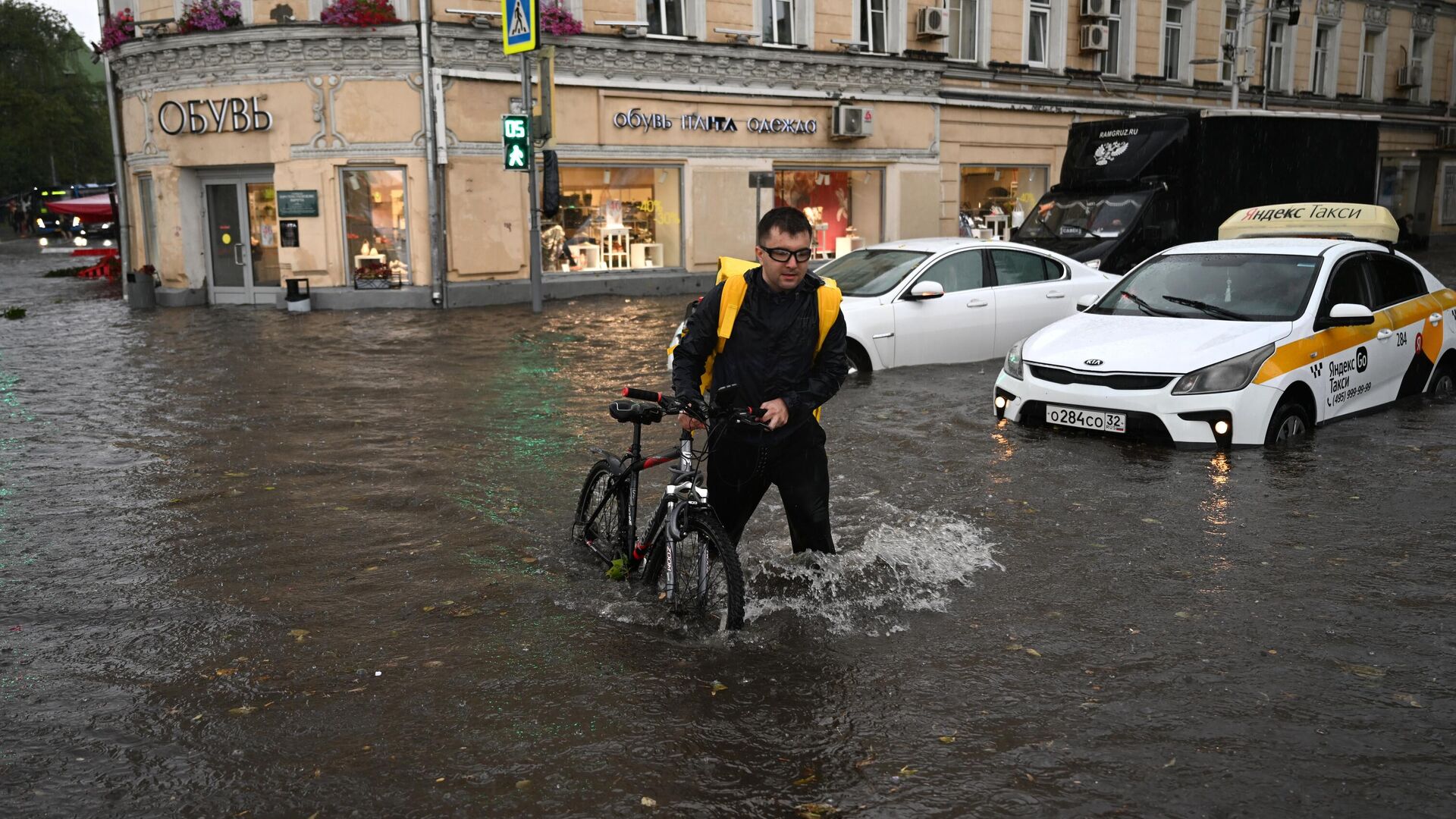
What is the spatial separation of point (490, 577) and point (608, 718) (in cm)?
188

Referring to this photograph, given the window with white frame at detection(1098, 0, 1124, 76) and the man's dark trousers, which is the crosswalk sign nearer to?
the man's dark trousers

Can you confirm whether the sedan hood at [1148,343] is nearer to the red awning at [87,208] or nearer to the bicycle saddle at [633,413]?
the bicycle saddle at [633,413]

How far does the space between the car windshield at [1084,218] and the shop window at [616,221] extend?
8.05 meters

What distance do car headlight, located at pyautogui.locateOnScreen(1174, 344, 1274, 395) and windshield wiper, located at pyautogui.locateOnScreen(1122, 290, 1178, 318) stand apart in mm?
942

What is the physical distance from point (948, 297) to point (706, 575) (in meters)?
8.16

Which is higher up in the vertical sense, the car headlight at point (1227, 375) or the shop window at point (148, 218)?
the shop window at point (148, 218)

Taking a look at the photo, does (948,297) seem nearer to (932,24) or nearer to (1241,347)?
(1241,347)

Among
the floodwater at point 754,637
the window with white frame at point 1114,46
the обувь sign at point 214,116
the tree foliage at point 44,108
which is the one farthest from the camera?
the tree foliage at point 44,108

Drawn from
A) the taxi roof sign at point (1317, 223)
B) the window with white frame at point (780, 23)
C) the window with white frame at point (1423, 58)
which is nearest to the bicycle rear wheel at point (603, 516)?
the taxi roof sign at point (1317, 223)

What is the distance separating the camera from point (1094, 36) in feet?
96.4

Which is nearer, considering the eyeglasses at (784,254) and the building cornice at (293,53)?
the eyeglasses at (784,254)

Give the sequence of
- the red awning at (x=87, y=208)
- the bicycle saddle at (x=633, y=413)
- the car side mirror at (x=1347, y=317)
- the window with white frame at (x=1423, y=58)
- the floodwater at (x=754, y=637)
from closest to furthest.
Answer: the floodwater at (x=754, y=637) < the bicycle saddle at (x=633, y=413) < the car side mirror at (x=1347, y=317) < the window with white frame at (x=1423, y=58) < the red awning at (x=87, y=208)

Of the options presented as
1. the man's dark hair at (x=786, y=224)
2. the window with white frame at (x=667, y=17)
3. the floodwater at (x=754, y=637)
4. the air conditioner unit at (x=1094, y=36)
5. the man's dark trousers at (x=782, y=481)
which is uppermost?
the air conditioner unit at (x=1094, y=36)

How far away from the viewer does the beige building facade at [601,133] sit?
68.6 ft
